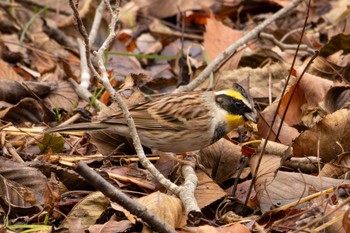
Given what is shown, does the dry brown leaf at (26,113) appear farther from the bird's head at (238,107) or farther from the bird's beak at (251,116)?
the bird's beak at (251,116)

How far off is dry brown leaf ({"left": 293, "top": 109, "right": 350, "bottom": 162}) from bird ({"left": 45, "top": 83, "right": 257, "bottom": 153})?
0.50 m

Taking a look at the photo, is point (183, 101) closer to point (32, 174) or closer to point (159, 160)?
point (159, 160)

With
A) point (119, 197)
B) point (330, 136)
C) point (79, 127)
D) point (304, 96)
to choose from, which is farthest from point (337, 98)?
point (119, 197)

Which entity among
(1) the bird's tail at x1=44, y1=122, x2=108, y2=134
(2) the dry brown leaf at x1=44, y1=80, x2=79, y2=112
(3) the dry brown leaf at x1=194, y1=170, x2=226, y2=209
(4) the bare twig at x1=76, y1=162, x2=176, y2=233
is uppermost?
(4) the bare twig at x1=76, y1=162, x2=176, y2=233

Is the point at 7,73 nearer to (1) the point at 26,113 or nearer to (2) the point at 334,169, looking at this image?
(1) the point at 26,113

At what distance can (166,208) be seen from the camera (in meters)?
3.54

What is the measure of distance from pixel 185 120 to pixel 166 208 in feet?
4.67

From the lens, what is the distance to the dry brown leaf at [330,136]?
4.27 m

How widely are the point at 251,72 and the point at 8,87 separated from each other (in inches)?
74.3

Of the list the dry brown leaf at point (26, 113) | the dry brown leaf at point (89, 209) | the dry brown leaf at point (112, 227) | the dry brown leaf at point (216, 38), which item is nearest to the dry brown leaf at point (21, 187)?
the dry brown leaf at point (89, 209)

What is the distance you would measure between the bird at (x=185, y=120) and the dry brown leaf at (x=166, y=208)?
1.11m

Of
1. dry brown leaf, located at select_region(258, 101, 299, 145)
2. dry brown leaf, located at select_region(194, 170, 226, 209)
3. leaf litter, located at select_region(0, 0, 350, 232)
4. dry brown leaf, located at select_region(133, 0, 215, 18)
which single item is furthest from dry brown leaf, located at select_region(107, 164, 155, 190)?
dry brown leaf, located at select_region(133, 0, 215, 18)

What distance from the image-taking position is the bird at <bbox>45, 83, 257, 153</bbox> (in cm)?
473

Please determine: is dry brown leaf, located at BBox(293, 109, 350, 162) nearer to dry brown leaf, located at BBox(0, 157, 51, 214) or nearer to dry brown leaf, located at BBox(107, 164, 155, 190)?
dry brown leaf, located at BBox(107, 164, 155, 190)
